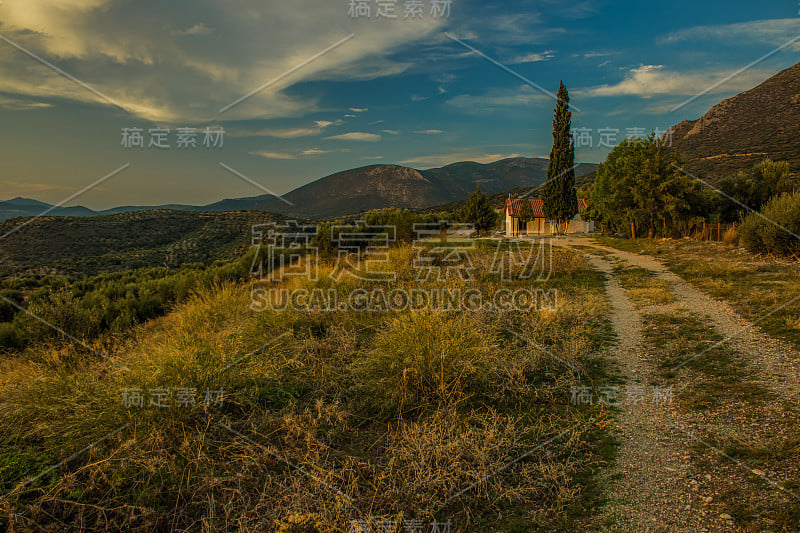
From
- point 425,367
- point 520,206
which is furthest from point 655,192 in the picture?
point 425,367

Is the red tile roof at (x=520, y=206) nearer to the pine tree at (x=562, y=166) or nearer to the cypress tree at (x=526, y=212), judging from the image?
the cypress tree at (x=526, y=212)

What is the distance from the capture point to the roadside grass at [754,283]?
555 cm

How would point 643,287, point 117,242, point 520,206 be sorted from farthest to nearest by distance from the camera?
1. point 520,206
2. point 117,242
3. point 643,287

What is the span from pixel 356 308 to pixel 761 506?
237 inches

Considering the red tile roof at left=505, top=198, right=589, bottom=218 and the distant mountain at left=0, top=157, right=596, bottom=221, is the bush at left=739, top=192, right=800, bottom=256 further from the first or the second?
the distant mountain at left=0, top=157, right=596, bottom=221

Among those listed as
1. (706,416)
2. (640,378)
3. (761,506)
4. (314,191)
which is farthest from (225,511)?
(314,191)

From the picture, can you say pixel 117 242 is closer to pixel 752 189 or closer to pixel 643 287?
pixel 643 287

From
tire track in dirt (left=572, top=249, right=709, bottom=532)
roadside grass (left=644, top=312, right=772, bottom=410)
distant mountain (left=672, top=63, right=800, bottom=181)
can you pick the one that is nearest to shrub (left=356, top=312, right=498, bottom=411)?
tire track in dirt (left=572, top=249, right=709, bottom=532)

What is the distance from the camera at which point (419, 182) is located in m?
A: 104

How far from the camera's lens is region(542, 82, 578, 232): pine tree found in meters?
32.0

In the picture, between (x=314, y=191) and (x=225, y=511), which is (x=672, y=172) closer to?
(x=225, y=511)

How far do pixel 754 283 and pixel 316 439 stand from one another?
9547mm

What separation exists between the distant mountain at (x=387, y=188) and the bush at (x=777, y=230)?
1770 inches

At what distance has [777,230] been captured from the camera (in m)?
10.4
